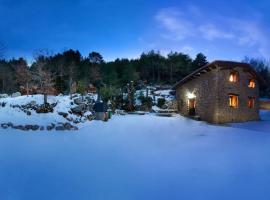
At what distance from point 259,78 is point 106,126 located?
16.6 m

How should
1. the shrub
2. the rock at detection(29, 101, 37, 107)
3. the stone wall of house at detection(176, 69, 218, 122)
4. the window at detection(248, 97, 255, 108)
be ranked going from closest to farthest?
the rock at detection(29, 101, 37, 107) → the stone wall of house at detection(176, 69, 218, 122) → the window at detection(248, 97, 255, 108) → the shrub

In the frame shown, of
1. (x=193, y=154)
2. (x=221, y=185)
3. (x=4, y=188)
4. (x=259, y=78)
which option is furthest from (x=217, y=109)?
(x=4, y=188)

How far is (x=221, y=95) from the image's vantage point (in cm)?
2347

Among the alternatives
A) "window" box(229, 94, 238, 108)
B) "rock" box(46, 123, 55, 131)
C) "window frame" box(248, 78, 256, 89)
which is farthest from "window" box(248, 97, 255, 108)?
"rock" box(46, 123, 55, 131)

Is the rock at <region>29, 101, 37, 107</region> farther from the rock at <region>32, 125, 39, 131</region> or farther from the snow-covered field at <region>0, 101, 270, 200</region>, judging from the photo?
the snow-covered field at <region>0, 101, 270, 200</region>

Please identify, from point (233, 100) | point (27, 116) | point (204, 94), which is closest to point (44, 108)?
point (27, 116)

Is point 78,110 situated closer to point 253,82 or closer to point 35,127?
point 35,127

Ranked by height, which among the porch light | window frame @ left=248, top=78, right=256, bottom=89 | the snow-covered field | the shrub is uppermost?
window frame @ left=248, top=78, right=256, bottom=89

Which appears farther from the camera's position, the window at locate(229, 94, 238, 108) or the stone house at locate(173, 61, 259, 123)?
the window at locate(229, 94, 238, 108)

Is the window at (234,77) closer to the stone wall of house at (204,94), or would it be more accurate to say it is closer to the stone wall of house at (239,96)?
the stone wall of house at (239,96)

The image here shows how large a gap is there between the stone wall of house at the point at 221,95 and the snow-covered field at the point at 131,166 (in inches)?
297

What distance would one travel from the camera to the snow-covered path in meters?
7.28

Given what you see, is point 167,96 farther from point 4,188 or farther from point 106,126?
point 4,188

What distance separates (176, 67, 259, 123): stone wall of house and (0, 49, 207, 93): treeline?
1510 centimetres
